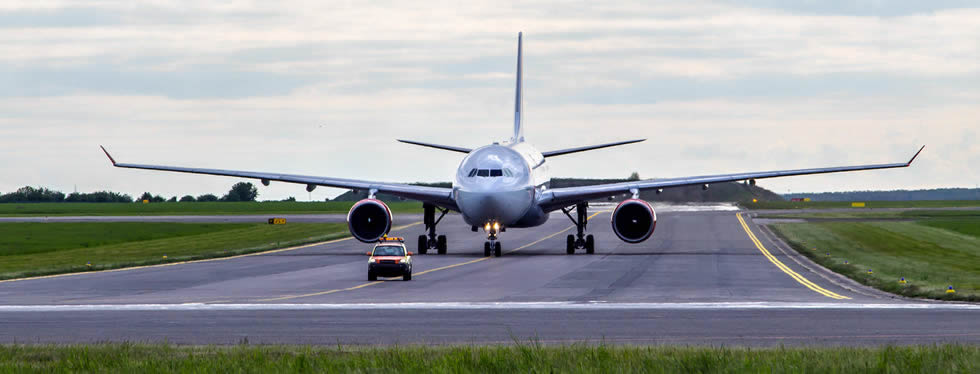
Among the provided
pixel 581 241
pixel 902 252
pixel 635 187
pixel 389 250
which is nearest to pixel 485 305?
pixel 389 250

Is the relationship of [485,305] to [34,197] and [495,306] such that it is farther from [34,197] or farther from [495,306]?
[34,197]

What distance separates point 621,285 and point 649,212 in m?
13.1

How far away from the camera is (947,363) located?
47.1 feet

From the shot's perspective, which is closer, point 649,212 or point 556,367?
point 556,367

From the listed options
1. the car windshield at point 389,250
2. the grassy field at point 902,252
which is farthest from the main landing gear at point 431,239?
the grassy field at point 902,252

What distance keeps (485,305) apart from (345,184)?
2461 centimetres

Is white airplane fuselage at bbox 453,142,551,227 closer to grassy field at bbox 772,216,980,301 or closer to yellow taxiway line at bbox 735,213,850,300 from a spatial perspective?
yellow taxiway line at bbox 735,213,850,300

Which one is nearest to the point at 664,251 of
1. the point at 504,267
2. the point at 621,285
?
the point at 504,267

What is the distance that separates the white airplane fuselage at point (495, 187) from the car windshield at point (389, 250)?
9.03 m

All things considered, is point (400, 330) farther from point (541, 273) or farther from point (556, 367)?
point (541, 273)

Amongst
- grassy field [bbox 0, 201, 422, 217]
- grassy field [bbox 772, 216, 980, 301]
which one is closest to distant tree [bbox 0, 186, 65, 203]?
grassy field [bbox 0, 201, 422, 217]

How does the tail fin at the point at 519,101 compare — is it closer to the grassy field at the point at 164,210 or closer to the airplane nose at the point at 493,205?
the airplane nose at the point at 493,205

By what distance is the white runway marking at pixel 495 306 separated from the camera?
2564cm

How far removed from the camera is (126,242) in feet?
217
